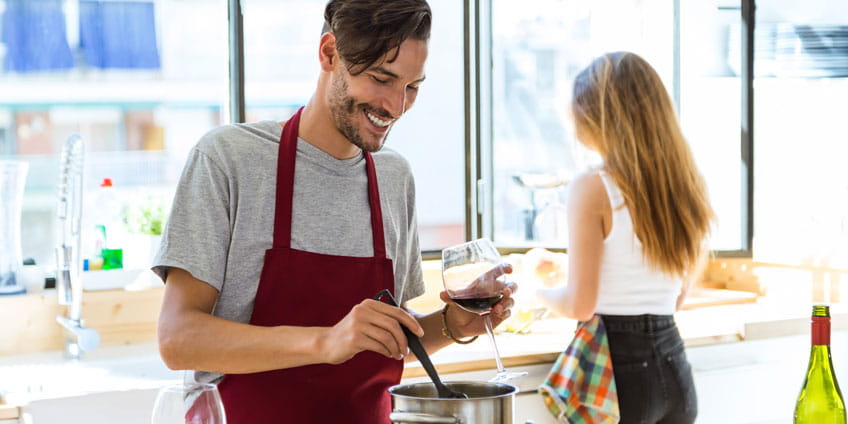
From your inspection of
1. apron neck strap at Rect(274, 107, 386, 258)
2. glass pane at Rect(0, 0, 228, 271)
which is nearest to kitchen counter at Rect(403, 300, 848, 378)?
apron neck strap at Rect(274, 107, 386, 258)

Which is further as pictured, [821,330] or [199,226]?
[199,226]

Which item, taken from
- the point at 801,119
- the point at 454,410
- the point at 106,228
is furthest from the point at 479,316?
the point at 801,119

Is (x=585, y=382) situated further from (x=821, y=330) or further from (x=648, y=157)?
(x=821, y=330)

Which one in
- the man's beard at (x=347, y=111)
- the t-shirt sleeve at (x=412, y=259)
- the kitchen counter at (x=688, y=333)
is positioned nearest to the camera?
the man's beard at (x=347, y=111)

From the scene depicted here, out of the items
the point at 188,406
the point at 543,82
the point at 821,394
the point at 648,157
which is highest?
the point at 543,82

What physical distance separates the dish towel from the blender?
1.47m

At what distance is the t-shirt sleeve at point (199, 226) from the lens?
1.56m

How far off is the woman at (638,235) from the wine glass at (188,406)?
1.53m

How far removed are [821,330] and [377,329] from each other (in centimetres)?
60

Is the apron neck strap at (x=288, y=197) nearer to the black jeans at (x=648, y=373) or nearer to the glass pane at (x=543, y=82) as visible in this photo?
the black jeans at (x=648, y=373)

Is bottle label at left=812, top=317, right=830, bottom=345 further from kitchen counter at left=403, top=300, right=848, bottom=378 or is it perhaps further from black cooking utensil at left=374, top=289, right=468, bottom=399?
kitchen counter at left=403, top=300, right=848, bottom=378

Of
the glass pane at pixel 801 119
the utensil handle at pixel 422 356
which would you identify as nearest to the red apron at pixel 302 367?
the utensil handle at pixel 422 356

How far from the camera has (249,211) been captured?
168cm

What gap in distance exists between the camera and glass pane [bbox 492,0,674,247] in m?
3.62
